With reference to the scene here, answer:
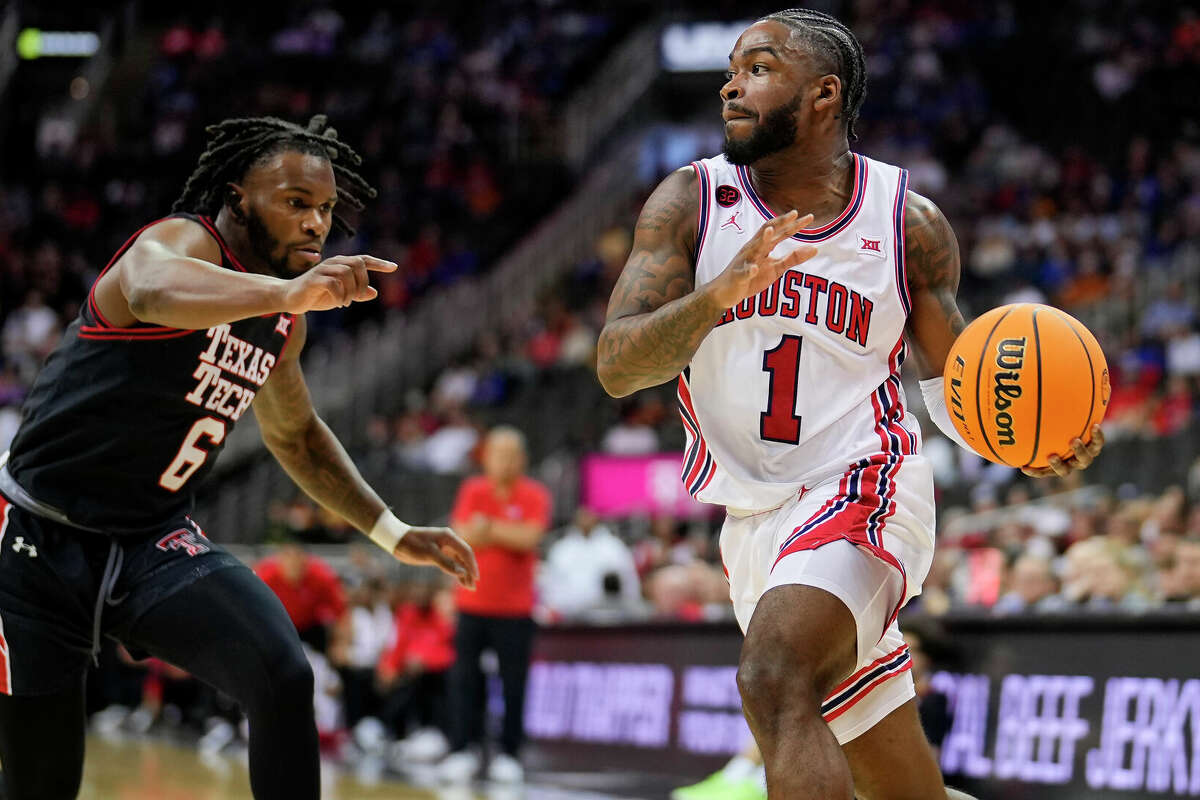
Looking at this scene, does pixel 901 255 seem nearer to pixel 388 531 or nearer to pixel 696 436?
pixel 696 436

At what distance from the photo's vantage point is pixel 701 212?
3.99m

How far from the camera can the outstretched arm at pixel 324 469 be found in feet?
15.1

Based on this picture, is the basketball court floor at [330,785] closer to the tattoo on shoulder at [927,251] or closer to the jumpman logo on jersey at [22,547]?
the jumpman logo on jersey at [22,547]

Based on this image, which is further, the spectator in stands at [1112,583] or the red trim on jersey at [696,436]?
the spectator in stands at [1112,583]

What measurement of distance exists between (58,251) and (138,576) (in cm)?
1884

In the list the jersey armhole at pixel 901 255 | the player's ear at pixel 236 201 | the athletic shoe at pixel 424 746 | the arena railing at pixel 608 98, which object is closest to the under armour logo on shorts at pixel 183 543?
the player's ear at pixel 236 201

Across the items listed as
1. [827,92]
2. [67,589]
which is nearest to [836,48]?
[827,92]

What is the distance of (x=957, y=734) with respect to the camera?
285 inches

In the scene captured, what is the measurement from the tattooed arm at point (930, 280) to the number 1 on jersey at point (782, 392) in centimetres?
42

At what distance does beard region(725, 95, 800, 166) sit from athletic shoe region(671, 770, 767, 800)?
4094mm

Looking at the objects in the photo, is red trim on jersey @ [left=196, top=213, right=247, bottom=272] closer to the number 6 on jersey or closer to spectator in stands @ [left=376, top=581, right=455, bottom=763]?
the number 6 on jersey

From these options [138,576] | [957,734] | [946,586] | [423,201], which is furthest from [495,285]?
[138,576]

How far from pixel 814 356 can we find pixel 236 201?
1.66 m

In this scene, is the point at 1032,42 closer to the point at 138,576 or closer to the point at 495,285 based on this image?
the point at 495,285
